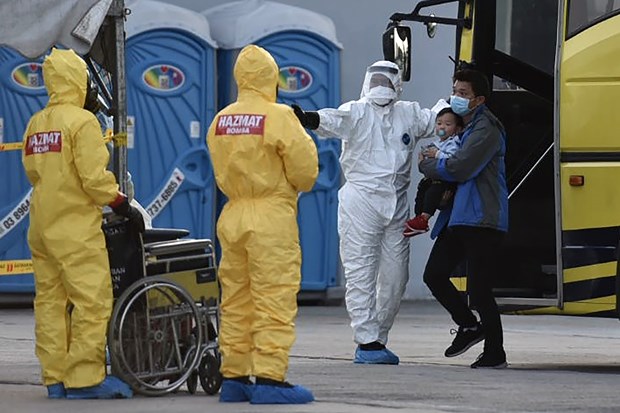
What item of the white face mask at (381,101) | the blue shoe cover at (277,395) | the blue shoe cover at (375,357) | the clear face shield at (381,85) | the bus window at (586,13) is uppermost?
the bus window at (586,13)

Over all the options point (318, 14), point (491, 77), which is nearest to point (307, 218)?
point (318, 14)

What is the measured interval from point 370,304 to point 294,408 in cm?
318

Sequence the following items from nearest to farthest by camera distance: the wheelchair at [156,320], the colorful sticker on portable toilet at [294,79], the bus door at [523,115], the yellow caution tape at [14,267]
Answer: the wheelchair at [156,320], the bus door at [523,115], the yellow caution tape at [14,267], the colorful sticker on portable toilet at [294,79]

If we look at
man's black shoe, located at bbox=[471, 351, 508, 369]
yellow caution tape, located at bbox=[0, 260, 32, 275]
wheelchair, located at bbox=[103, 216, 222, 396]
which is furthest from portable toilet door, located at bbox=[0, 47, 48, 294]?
wheelchair, located at bbox=[103, 216, 222, 396]

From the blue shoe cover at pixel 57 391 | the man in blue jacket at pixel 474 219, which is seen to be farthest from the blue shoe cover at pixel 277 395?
the man in blue jacket at pixel 474 219

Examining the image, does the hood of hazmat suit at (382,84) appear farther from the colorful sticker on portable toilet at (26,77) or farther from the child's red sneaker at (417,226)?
the colorful sticker on portable toilet at (26,77)

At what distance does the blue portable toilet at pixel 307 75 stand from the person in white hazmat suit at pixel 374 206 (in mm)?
6732

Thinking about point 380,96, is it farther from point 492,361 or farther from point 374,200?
point 492,361

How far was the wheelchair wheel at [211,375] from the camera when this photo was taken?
9094mm

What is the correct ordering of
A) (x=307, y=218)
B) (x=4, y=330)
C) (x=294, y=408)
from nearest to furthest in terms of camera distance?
(x=294, y=408) → (x=4, y=330) → (x=307, y=218)

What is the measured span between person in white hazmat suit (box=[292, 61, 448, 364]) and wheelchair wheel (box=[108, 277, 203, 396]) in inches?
95.3

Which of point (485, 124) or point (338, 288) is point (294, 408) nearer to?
point (485, 124)

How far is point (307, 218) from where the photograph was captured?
61.1 feet

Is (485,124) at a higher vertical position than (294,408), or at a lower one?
higher
